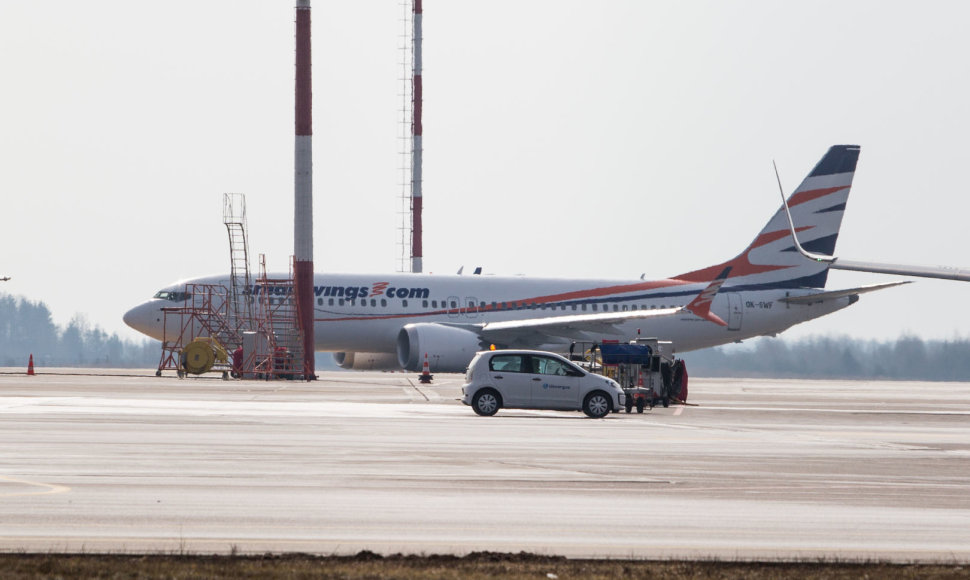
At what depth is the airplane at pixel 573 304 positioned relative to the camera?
5938 centimetres

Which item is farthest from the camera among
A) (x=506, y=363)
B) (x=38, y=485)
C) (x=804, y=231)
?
(x=804, y=231)

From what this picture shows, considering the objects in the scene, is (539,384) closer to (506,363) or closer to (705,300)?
(506,363)

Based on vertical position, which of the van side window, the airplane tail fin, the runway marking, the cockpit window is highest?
the airplane tail fin

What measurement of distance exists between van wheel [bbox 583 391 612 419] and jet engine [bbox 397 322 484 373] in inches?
→ 905

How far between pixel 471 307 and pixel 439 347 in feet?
15.4

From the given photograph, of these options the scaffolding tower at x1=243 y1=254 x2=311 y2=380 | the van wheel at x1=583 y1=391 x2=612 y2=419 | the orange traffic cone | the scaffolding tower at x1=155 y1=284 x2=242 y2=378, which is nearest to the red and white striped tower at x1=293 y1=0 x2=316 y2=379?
the scaffolding tower at x1=243 y1=254 x2=311 y2=380

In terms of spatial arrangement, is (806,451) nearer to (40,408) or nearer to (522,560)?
(522,560)

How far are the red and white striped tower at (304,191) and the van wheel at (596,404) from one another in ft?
81.7

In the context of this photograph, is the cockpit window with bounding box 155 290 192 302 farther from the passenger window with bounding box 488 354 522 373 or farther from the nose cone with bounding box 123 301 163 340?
the passenger window with bounding box 488 354 522 373

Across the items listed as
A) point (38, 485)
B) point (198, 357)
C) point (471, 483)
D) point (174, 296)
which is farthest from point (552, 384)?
point (174, 296)

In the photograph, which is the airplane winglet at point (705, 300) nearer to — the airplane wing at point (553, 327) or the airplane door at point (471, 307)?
the airplane wing at point (553, 327)

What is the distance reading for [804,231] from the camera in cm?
6700

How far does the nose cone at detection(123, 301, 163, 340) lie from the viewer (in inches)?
2336

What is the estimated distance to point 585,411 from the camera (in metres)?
34.6
